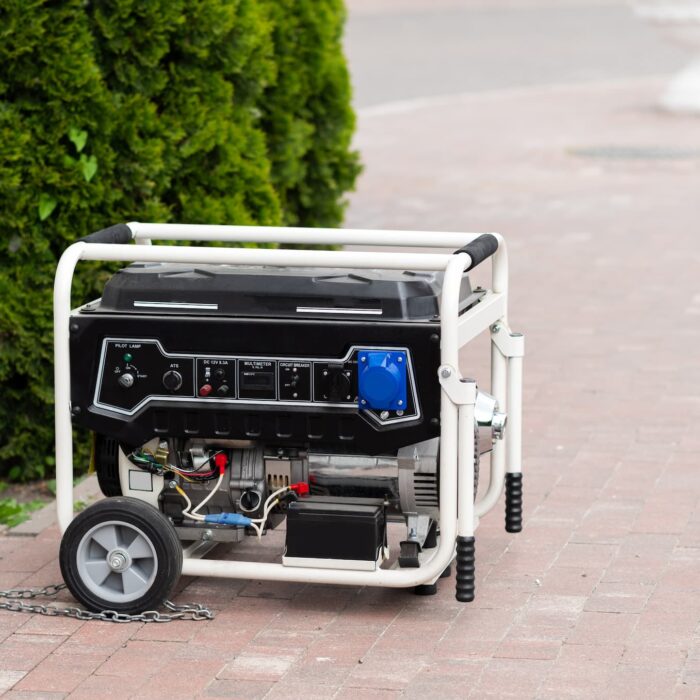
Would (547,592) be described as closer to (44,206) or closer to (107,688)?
(107,688)

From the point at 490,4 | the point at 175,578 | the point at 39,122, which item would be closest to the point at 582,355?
the point at 39,122

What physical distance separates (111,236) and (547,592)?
5.65 ft

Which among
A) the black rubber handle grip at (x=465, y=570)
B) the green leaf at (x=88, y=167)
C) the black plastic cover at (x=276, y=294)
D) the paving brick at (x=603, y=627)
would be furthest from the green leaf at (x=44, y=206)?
the paving brick at (x=603, y=627)

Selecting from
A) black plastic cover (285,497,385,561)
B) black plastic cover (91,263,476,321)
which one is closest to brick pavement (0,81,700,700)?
black plastic cover (285,497,385,561)

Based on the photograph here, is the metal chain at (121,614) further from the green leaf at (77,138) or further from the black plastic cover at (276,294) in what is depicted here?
the green leaf at (77,138)

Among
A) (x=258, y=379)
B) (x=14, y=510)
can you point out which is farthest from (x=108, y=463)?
(x=14, y=510)

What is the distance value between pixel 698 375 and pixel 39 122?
3465 millimetres

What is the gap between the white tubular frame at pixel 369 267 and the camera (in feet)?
13.6

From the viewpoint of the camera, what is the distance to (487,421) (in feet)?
14.8

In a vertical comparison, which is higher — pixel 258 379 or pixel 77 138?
pixel 77 138

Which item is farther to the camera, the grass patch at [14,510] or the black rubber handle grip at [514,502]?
the grass patch at [14,510]

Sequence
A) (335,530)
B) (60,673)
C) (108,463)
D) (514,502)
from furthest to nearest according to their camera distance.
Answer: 1. (514,502)
2. (108,463)
3. (335,530)
4. (60,673)

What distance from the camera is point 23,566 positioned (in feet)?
16.3

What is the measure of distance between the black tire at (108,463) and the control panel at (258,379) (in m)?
0.24
